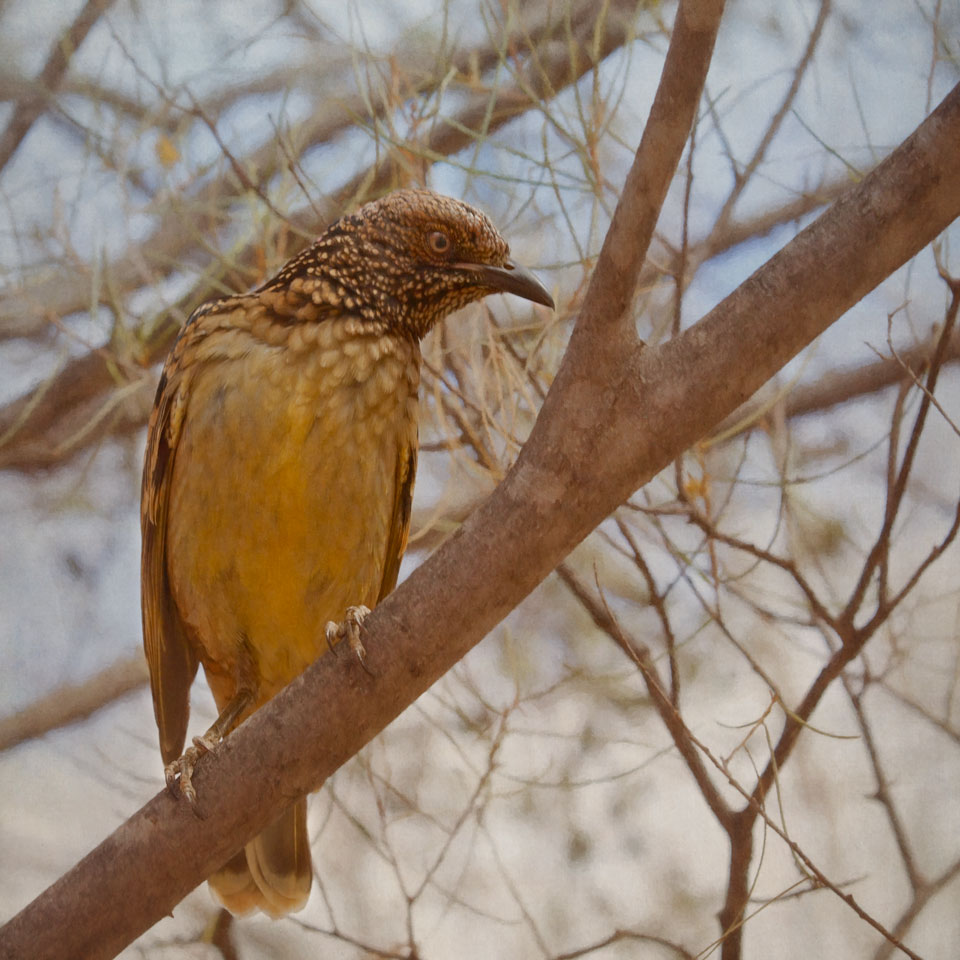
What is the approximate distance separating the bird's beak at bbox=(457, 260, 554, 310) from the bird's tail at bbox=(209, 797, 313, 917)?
970 mm

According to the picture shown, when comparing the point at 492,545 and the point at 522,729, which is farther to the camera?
the point at 522,729

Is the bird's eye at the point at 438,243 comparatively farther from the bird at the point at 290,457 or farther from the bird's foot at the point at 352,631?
the bird's foot at the point at 352,631

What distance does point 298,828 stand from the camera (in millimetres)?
1864

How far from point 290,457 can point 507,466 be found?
1.39ft

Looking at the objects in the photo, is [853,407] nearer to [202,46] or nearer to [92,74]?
[202,46]

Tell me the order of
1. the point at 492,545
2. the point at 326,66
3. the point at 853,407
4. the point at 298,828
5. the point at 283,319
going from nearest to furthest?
the point at 492,545 < the point at 283,319 < the point at 298,828 < the point at 853,407 < the point at 326,66

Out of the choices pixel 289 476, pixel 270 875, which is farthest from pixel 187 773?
pixel 270 875

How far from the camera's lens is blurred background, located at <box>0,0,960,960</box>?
1799 millimetres

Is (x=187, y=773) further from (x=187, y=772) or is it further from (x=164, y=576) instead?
(x=164, y=576)

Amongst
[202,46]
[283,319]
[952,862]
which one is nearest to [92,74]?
[202,46]

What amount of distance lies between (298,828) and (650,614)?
0.74 m

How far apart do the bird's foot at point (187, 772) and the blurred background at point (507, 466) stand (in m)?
0.65

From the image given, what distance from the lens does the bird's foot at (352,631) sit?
1.25 metres

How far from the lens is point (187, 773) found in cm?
133
